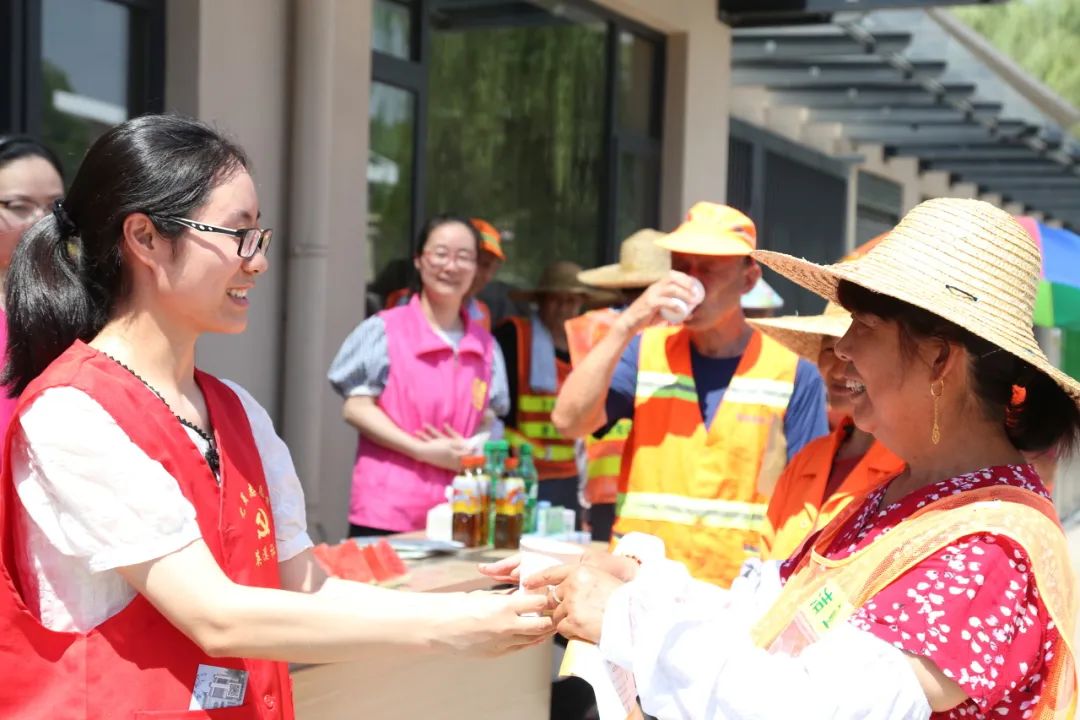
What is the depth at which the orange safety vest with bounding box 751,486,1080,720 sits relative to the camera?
1770mm

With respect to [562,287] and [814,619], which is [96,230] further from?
[562,287]

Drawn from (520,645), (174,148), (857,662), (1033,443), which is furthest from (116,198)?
(1033,443)

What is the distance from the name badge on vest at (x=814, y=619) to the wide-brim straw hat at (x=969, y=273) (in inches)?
17.8

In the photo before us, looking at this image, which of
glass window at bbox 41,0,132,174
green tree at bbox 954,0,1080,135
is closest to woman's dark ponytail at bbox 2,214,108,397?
glass window at bbox 41,0,132,174

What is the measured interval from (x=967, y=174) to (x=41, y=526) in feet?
60.0

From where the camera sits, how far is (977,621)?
1.70m

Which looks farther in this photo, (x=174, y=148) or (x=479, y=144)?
(x=479, y=144)

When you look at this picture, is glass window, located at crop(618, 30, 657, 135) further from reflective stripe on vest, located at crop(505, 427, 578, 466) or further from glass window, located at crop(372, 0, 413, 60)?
reflective stripe on vest, located at crop(505, 427, 578, 466)

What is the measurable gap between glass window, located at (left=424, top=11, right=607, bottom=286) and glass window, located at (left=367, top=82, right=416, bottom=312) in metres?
0.24

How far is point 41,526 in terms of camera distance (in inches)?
71.1

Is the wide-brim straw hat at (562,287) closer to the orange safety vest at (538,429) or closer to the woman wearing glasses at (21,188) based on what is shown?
the orange safety vest at (538,429)

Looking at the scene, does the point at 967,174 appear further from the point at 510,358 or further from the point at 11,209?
the point at 11,209

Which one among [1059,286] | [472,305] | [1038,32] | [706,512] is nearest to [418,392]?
[472,305]

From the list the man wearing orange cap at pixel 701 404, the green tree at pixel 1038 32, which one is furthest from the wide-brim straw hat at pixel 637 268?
the green tree at pixel 1038 32
